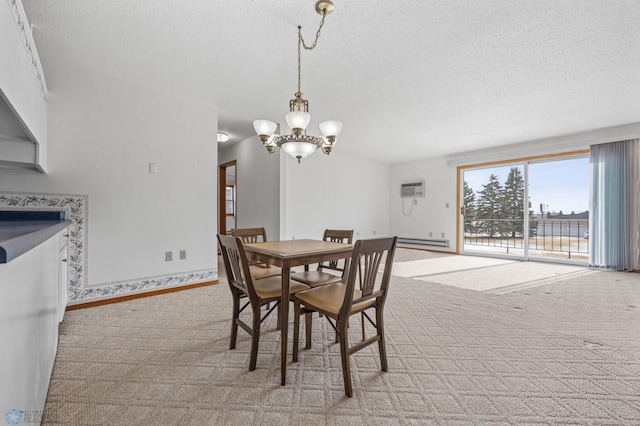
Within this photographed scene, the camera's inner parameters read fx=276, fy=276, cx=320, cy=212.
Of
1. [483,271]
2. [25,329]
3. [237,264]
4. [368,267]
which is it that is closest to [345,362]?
[368,267]

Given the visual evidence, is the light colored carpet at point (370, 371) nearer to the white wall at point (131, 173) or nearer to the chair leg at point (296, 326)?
the chair leg at point (296, 326)

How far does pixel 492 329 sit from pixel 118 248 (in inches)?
143

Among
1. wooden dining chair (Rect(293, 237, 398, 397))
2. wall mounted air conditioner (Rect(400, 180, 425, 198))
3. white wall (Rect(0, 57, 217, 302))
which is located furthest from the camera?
wall mounted air conditioner (Rect(400, 180, 425, 198))

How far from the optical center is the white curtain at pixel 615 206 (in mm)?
4188

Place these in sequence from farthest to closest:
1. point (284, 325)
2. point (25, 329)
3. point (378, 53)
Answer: point (378, 53) → point (284, 325) → point (25, 329)

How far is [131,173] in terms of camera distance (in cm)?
298

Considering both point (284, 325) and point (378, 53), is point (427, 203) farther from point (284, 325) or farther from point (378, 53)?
point (284, 325)

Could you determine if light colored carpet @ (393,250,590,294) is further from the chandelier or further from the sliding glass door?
the chandelier

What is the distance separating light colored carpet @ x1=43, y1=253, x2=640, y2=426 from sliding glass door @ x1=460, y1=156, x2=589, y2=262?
303cm

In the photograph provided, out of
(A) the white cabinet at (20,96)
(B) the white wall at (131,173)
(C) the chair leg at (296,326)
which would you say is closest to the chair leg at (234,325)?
(C) the chair leg at (296,326)

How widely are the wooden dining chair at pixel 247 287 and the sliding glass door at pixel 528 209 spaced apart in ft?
17.6

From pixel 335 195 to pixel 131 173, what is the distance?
149 inches

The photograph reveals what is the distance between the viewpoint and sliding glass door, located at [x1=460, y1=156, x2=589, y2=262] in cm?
504

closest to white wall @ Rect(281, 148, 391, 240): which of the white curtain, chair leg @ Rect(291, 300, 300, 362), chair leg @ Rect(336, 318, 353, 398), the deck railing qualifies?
the deck railing
